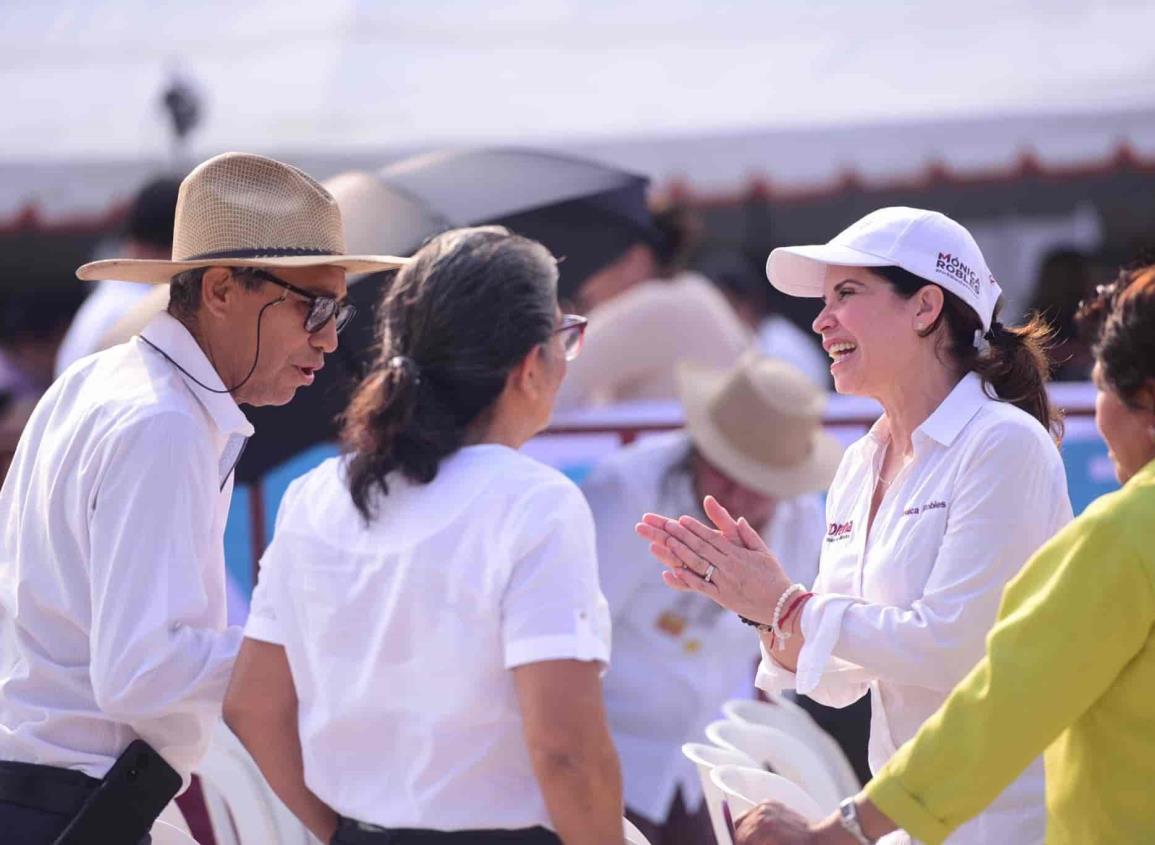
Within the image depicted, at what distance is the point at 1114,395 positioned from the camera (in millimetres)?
2084

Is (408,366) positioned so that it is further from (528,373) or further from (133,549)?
(133,549)

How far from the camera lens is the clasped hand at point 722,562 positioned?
2492 millimetres

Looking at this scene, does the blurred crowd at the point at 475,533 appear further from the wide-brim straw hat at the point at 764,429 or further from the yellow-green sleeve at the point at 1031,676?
the wide-brim straw hat at the point at 764,429

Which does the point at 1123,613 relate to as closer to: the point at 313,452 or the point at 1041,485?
the point at 1041,485

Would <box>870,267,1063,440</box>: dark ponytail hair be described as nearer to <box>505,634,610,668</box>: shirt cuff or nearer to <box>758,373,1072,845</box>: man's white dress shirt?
<box>758,373,1072,845</box>: man's white dress shirt

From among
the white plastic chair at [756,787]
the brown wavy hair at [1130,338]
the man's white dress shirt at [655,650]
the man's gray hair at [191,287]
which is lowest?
the man's white dress shirt at [655,650]

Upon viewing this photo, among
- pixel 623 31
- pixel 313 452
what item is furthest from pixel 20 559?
pixel 623 31

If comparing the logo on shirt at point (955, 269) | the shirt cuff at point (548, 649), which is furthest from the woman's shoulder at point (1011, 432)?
the shirt cuff at point (548, 649)

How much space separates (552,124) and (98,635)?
5.87m

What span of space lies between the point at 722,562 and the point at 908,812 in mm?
599

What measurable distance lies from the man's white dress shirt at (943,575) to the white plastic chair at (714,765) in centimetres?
36

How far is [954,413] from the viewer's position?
2.52m

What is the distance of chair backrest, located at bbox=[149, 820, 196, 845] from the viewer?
2.87 meters

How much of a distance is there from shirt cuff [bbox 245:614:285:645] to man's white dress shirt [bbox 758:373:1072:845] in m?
0.80
